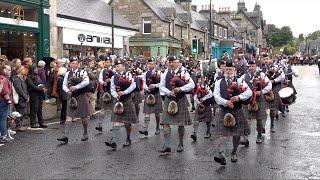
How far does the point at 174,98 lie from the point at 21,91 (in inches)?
176

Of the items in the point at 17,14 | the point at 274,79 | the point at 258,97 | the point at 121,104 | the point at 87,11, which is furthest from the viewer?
the point at 87,11

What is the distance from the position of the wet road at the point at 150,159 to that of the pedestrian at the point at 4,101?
0.35m

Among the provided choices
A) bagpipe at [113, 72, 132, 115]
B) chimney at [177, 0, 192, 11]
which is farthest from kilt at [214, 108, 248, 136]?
chimney at [177, 0, 192, 11]

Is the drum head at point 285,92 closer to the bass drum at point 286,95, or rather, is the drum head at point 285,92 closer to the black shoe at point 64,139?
the bass drum at point 286,95

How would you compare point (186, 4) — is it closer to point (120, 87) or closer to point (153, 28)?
point (153, 28)

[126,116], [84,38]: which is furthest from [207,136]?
[84,38]

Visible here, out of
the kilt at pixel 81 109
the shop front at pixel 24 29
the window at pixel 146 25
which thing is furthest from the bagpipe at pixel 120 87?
the window at pixel 146 25

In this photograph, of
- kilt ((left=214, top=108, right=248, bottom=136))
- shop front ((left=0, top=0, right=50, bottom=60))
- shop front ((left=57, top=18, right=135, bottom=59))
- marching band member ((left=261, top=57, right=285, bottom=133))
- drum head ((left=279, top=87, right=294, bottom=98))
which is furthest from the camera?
shop front ((left=57, top=18, right=135, bottom=59))

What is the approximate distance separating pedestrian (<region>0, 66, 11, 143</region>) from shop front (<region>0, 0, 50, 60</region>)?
8.61m

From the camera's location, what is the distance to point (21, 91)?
11.9 m

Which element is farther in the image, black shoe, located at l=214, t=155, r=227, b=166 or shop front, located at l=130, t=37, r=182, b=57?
shop front, located at l=130, t=37, r=182, b=57

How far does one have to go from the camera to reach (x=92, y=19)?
2814 centimetres

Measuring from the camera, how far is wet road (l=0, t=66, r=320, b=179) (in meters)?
7.73

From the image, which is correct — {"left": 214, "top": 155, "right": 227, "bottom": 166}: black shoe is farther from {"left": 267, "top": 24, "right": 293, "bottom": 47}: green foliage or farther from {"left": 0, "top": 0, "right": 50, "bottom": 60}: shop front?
{"left": 267, "top": 24, "right": 293, "bottom": 47}: green foliage
